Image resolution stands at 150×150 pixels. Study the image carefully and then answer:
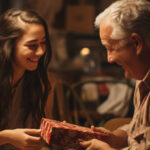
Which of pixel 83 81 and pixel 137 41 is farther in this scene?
pixel 83 81

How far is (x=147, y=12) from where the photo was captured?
31.9 inches

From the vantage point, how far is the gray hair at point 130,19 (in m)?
0.80

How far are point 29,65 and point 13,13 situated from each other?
0.18 metres

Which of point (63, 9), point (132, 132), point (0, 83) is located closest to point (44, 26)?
point (0, 83)

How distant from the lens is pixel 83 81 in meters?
1.52

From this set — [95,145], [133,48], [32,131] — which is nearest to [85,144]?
[95,145]

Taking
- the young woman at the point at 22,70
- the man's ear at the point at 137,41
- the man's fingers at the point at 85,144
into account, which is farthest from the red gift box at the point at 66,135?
the man's ear at the point at 137,41

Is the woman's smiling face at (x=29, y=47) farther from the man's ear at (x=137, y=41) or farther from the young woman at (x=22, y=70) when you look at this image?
the man's ear at (x=137, y=41)

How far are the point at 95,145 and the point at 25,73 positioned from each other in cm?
36

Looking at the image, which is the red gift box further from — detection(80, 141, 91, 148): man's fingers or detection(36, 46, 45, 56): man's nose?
detection(36, 46, 45, 56): man's nose

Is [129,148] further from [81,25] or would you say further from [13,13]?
[81,25]

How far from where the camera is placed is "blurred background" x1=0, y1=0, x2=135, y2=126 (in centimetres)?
121

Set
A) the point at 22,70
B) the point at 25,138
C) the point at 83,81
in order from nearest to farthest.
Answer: the point at 25,138, the point at 22,70, the point at 83,81

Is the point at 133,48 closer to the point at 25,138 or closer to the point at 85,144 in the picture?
the point at 85,144
